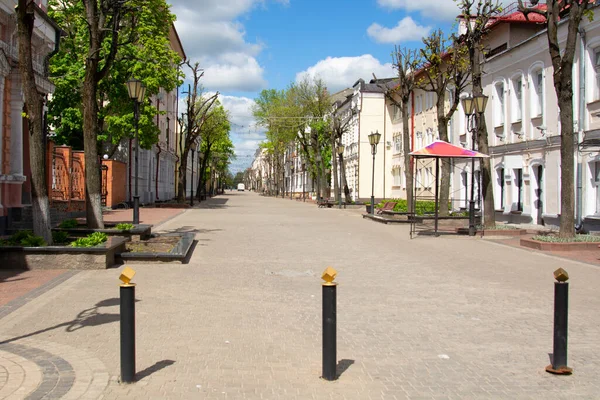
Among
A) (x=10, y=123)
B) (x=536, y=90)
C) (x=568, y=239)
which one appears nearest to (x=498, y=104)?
(x=536, y=90)

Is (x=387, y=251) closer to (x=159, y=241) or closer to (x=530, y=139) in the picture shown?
(x=159, y=241)

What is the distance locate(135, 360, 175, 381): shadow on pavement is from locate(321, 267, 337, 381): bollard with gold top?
1413 millimetres

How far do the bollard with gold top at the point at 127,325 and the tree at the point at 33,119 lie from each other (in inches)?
294

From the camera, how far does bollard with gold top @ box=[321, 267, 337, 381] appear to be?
4.73 m

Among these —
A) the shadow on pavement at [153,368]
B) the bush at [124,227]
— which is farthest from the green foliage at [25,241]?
the shadow on pavement at [153,368]

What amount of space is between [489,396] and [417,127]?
38997 millimetres

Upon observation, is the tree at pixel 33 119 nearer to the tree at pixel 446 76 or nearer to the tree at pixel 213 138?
the tree at pixel 446 76

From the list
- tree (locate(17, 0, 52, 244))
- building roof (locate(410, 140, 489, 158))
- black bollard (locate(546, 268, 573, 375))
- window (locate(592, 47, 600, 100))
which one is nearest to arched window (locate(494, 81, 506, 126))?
window (locate(592, 47, 600, 100))

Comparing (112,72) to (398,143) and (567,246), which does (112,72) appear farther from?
(398,143)

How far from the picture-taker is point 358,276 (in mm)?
10961

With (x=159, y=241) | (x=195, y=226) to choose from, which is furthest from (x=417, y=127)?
(x=159, y=241)

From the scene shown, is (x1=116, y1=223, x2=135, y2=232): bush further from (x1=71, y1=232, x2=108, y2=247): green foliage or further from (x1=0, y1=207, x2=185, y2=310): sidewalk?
(x1=0, y1=207, x2=185, y2=310): sidewalk

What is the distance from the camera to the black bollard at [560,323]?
199 inches

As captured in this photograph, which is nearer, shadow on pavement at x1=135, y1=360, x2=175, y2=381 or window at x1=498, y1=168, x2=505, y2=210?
shadow on pavement at x1=135, y1=360, x2=175, y2=381
